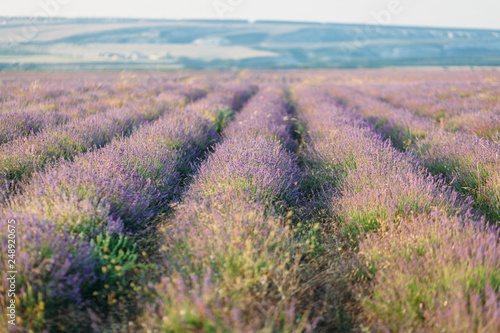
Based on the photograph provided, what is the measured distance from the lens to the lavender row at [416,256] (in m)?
1.47

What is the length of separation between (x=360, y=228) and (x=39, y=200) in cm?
251

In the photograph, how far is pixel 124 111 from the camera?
598cm

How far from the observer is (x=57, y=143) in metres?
3.77

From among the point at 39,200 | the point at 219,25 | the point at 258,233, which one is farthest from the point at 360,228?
the point at 219,25

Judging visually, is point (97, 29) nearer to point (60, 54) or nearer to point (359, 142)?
point (60, 54)

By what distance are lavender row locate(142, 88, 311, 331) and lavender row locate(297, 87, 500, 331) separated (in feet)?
1.55

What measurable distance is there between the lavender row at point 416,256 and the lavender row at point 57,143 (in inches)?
114

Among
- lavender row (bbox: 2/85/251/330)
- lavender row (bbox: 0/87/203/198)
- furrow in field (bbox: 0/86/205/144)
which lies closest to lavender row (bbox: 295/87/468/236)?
lavender row (bbox: 2/85/251/330)

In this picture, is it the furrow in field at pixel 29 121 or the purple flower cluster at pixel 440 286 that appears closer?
the purple flower cluster at pixel 440 286

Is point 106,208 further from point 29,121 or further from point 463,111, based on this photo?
point 463,111

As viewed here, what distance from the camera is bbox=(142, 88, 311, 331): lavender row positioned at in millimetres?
1376

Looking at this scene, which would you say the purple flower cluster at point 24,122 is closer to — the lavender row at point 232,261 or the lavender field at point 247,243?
the lavender field at point 247,243

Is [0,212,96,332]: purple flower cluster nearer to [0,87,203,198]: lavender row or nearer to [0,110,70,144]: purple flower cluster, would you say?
[0,87,203,198]: lavender row

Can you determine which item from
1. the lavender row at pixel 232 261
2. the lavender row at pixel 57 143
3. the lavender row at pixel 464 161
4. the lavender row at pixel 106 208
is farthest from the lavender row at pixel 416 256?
the lavender row at pixel 57 143
